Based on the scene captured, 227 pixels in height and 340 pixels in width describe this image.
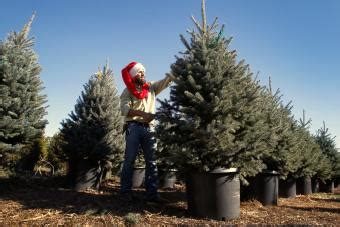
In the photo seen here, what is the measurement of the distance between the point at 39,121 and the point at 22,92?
2.23 ft

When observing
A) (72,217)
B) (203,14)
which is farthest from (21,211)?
(203,14)

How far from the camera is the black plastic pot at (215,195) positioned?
4.63 m

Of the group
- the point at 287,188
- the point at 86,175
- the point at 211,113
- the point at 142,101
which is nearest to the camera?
the point at 211,113

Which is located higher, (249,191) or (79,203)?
(249,191)

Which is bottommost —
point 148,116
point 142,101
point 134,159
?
point 134,159

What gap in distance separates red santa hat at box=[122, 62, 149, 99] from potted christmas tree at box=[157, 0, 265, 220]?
24.7 inches

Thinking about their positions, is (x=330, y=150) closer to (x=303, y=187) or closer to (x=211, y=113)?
(x=303, y=187)

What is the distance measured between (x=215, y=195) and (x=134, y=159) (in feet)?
5.43

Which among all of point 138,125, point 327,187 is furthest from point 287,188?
point 327,187

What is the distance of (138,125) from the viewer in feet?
18.6

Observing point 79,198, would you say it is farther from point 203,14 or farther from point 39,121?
point 203,14

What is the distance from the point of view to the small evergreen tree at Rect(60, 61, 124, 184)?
7.57 meters

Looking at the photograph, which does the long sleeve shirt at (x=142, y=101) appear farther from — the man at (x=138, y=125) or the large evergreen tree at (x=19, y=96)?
the large evergreen tree at (x=19, y=96)

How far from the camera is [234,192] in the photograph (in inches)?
189
